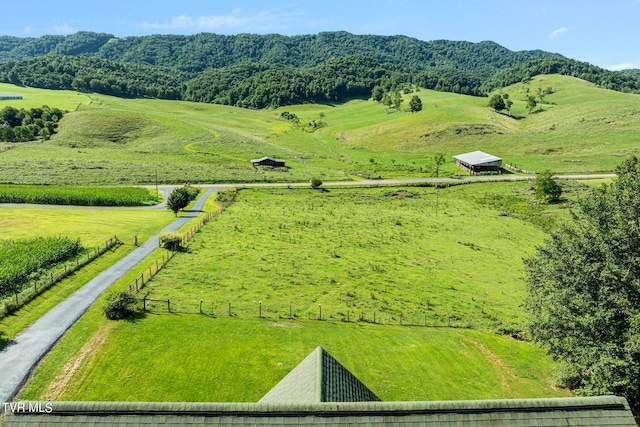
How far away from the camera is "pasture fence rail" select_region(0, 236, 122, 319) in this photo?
113 ft

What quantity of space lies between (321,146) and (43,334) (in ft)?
491

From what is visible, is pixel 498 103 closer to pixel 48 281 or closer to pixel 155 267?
pixel 155 267

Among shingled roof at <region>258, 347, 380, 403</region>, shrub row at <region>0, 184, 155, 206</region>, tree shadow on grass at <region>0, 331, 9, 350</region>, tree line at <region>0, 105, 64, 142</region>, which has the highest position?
tree line at <region>0, 105, 64, 142</region>

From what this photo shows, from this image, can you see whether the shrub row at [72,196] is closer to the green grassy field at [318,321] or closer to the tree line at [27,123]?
the green grassy field at [318,321]

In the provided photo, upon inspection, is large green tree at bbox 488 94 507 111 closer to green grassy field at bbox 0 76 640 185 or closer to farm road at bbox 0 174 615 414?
green grassy field at bbox 0 76 640 185

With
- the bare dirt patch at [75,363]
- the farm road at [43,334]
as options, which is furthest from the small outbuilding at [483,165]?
the bare dirt patch at [75,363]

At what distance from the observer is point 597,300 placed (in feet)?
83.8

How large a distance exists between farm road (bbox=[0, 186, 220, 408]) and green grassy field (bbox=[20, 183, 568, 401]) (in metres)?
0.98

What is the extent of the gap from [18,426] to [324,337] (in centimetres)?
2259

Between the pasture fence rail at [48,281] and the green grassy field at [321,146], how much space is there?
59.2 metres

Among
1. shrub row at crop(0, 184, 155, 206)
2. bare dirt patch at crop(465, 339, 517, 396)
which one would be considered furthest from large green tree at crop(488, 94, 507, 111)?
bare dirt patch at crop(465, 339, 517, 396)

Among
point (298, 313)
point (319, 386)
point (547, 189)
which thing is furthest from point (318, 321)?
point (547, 189)

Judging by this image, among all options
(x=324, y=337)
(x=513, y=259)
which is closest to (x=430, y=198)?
(x=513, y=259)

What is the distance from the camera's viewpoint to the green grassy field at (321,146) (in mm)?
115875
